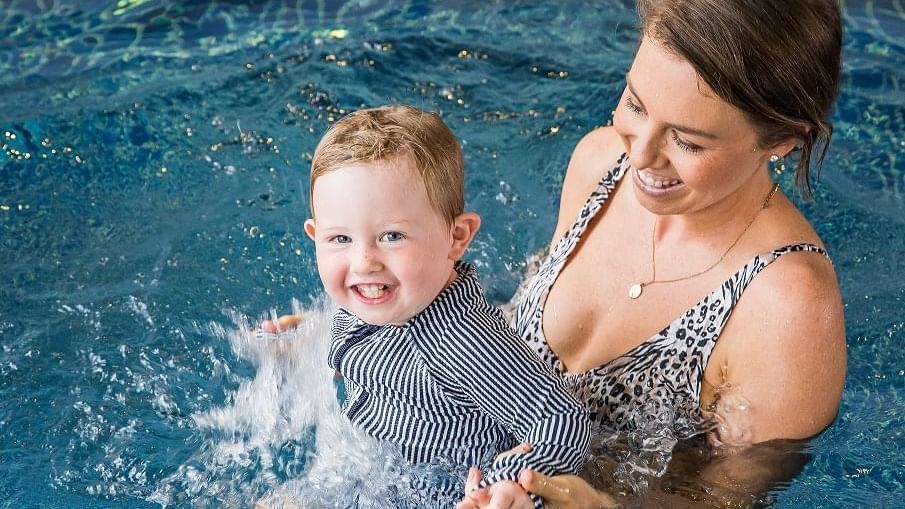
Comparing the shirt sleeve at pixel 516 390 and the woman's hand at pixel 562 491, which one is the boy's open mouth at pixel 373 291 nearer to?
the shirt sleeve at pixel 516 390

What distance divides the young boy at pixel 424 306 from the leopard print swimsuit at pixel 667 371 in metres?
0.31

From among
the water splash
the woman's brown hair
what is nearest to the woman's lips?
the woman's brown hair

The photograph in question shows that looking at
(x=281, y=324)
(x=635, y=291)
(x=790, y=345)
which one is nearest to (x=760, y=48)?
(x=790, y=345)

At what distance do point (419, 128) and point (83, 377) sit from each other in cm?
154

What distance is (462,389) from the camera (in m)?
2.33

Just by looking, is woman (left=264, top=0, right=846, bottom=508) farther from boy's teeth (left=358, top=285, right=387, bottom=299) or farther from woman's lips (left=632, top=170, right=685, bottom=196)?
boy's teeth (left=358, top=285, right=387, bottom=299)

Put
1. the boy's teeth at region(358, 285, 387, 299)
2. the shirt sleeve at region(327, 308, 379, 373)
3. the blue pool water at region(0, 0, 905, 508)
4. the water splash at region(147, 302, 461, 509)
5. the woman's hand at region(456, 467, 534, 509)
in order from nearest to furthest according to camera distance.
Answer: the woman's hand at region(456, 467, 534, 509), the boy's teeth at region(358, 285, 387, 299), the shirt sleeve at region(327, 308, 379, 373), the water splash at region(147, 302, 461, 509), the blue pool water at region(0, 0, 905, 508)

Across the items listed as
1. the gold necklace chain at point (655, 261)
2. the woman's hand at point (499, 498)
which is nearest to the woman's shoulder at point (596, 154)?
the gold necklace chain at point (655, 261)

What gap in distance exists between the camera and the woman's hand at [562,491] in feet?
7.11

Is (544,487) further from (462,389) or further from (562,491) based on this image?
(462,389)

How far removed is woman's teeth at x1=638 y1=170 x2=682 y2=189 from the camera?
2395 millimetres

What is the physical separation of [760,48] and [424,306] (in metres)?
0.85

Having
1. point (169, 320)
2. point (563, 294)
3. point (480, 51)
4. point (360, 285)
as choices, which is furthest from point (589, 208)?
point (480, 51)

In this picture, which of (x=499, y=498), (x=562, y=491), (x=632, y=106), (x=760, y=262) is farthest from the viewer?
(x=760, y=262)
